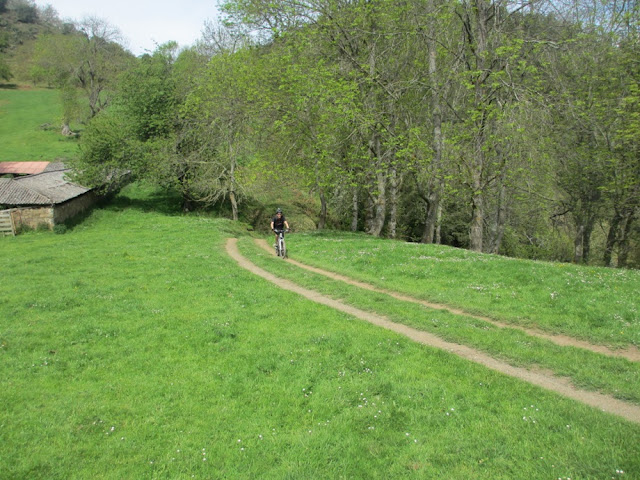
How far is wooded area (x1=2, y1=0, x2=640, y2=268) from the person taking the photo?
23.0 metres

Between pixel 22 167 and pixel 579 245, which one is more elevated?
pixel 22 167

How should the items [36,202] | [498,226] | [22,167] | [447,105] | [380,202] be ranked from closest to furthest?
[447,105] → [380,202] → [36,202] → [498,226] → [22,167]

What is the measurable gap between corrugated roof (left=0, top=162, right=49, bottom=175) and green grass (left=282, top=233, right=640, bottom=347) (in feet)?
144

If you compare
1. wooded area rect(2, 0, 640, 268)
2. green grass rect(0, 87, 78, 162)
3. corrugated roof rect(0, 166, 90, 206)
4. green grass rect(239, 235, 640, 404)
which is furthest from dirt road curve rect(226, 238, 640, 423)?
green grass rect(0, 87, 78, 162)

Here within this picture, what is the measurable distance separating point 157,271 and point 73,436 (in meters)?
12.2

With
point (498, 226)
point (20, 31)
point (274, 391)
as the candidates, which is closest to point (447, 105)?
point (498, 226)

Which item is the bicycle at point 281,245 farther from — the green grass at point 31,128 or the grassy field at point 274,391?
Answer: the green grass at point 31,128

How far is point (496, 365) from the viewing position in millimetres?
9609

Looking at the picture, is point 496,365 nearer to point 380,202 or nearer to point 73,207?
point 380,202

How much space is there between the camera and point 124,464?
6.46 meters

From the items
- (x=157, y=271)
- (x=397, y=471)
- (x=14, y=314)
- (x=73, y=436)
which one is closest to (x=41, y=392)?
(x=73, y=436)

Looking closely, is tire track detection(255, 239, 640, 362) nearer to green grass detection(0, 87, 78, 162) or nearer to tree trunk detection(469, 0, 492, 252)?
tree trunk detection(469, 0, 492, 252)

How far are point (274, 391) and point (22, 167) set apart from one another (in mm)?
54308

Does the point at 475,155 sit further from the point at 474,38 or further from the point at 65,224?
the point at 65,224
